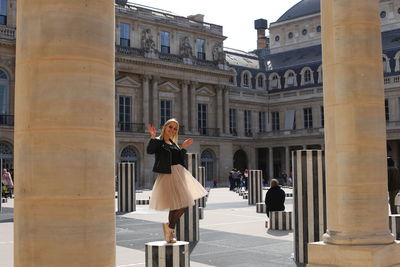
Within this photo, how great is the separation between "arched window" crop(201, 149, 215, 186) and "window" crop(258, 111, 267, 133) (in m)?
9.69

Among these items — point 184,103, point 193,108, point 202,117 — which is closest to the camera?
point 184,103

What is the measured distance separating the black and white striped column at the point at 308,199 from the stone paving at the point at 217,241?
470 millimetres

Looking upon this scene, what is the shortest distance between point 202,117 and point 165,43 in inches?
318

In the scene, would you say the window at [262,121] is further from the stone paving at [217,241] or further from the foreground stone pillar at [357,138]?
the foreground stone pillar at [357,138]

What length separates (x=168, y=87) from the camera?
1967 inches

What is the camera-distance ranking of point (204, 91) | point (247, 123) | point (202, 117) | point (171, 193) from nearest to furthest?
point (171, 193) → point (204, 91) → point (202, 117) → point (247, 123)

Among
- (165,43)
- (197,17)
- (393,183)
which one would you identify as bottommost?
(393,183)

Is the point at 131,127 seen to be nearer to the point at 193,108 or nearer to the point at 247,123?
the point at 193,108

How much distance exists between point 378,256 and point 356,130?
1.71 meters

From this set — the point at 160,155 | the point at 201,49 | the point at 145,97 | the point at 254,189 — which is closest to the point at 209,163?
the point at 145,97

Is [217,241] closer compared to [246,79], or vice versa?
[217,241]

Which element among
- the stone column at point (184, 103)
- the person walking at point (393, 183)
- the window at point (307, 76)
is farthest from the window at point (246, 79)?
the person walking at point (393, 183)

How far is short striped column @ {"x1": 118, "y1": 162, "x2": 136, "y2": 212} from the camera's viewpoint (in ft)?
65.7

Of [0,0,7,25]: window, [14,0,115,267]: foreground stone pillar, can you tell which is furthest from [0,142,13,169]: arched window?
[14,0,115,267]: foreground stone pillar
